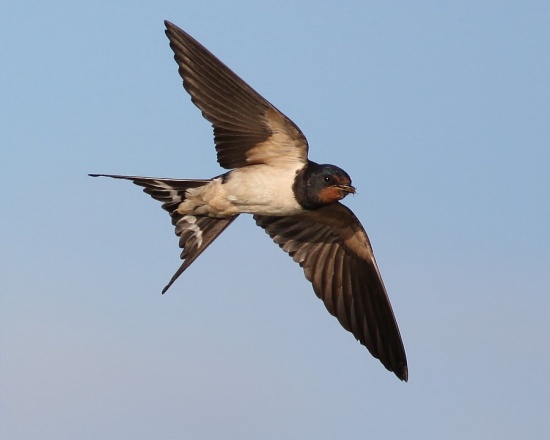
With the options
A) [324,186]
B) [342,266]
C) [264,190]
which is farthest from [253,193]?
[342,266]

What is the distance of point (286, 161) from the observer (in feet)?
26.0

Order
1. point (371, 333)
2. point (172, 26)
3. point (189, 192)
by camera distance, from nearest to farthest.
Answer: point (172, 26)
point (189, 192)
point (371, 333)

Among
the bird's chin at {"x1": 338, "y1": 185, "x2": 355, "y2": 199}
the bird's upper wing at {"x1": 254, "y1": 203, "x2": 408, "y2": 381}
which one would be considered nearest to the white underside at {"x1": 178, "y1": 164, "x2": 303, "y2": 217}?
the bird's chin at {"x1": 338, "y1": 185, "x2": 355, "y2": 199}

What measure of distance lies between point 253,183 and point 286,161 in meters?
0.26

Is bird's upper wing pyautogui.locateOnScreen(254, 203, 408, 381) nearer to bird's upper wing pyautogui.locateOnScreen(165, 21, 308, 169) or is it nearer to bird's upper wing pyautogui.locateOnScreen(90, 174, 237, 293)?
bird's upper wing pyautogui.locateOnScreen(90, 174, 237, 293)

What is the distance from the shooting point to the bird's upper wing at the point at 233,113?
25.0ft

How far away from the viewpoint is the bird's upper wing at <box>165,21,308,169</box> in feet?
25.0

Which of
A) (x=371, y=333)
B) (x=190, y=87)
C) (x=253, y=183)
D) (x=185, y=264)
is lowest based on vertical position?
(x=371, y=333)

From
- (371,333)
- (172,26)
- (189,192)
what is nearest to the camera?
(172,26)

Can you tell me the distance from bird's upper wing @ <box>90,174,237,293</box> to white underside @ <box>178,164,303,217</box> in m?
0.15

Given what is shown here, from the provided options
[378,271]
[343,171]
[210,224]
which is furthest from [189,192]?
[378,271]

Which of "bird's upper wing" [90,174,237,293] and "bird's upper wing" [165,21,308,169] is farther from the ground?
"bird's upper wing" [165,21,308,169]

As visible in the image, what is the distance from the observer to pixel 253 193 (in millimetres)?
7859

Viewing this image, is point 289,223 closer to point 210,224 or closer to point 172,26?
point 210,224
